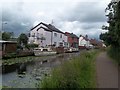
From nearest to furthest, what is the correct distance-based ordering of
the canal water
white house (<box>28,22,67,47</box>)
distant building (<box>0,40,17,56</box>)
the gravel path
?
1. the gravel path
2. the canal water
3. distant building (<box>0,40,17,56</box>)
4. white house (<box>28,22,67,47</box>)

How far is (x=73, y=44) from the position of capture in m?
103

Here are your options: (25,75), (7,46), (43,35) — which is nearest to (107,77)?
(25,75)

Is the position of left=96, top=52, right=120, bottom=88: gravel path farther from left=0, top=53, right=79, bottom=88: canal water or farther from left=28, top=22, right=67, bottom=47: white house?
left=28, top=22, right=67, bottom=47: white house

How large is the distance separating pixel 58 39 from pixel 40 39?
34.6 ft

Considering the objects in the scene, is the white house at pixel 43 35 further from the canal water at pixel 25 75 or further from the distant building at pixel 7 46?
the canal water at pixel 25 75

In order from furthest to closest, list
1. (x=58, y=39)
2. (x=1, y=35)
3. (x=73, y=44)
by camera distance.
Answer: (x=73, y=44) < (x=58, y=39) < (x=1, y=35)

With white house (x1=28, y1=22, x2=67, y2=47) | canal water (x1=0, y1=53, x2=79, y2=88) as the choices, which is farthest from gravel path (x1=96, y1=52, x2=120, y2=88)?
white house (x1=28, y1=22, x2=67, y2=47)

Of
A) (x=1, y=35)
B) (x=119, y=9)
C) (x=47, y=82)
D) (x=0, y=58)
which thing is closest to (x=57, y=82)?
(x=47, y=82)

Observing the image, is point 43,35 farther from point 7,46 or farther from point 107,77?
point 107,77

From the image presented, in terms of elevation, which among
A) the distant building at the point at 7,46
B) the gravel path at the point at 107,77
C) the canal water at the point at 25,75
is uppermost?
the distant building at the point at 7,46

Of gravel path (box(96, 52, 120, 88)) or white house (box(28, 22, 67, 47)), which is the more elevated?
white house (box(28, 22, 67, 47))

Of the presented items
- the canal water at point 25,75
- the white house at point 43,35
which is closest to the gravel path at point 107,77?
the canal water at point 25,75

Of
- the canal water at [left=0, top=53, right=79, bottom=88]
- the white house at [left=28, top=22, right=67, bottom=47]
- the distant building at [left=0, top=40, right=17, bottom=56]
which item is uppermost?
the white house at [left=28, top=22, right=67, bottom=47]

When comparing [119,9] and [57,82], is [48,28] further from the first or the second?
[57,82]
